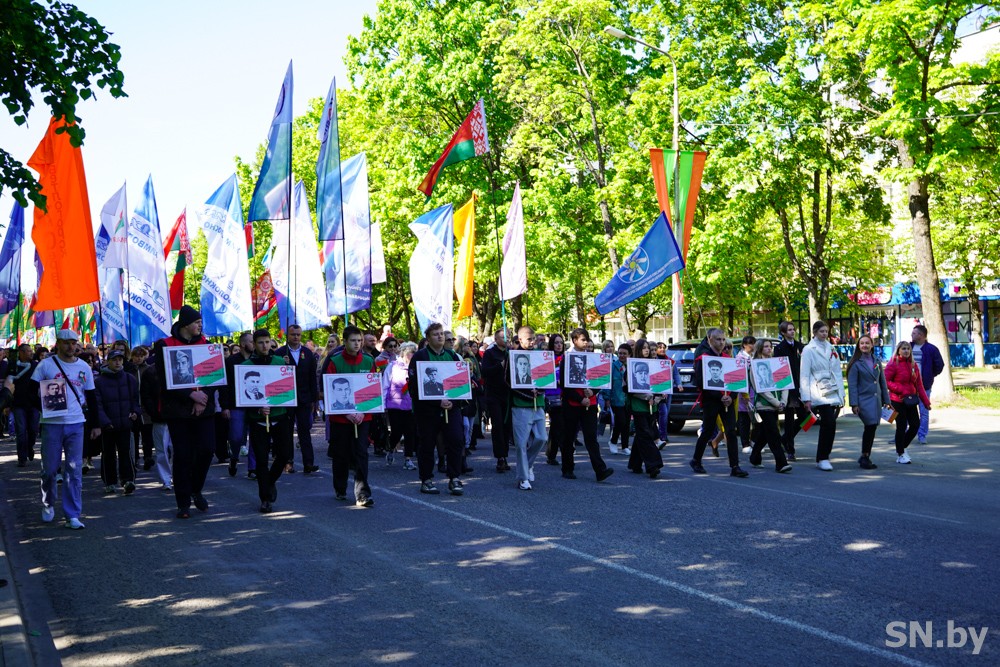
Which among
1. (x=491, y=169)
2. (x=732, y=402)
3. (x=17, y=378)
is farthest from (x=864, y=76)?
(x=17, y=378)

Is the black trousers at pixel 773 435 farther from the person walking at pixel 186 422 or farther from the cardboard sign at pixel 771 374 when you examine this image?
the person walking at pixel 186 422

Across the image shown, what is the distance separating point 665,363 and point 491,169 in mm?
20165

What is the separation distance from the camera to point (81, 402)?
31.5ft

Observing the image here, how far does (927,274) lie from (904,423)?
9791mm

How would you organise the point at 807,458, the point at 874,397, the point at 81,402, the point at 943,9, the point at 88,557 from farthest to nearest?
the point at 943,9, the point at 807,458, the point at 874,397, the point at 81,402, the point at 88,557

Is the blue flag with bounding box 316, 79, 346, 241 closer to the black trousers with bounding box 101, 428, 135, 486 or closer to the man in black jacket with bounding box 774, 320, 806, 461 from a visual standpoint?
the black trousers with bounding box 101, 428, 135, 486

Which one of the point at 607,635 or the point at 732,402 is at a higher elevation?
the point at 732,402

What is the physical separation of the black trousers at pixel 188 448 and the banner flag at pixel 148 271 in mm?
7005

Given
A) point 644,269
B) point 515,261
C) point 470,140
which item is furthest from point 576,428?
point 515,261

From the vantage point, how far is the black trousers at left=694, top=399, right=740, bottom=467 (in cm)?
1222

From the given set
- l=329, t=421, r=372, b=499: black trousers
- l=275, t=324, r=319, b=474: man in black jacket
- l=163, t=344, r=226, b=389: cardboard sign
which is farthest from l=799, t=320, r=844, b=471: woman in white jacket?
l=163, t=344, r=226, b=389: cardboard sign

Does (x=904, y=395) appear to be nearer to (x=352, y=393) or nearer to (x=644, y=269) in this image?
(x=644, y=269)

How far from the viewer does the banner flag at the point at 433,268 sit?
18469 mm

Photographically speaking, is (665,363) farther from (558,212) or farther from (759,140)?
(558,212)
